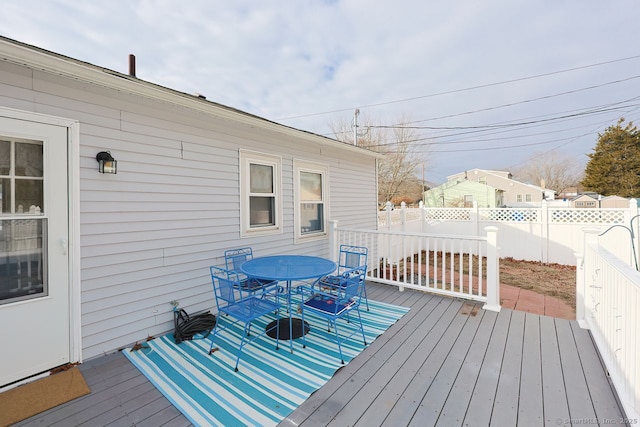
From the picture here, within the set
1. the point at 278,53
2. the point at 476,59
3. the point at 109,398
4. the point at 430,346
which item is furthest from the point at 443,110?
the point at 109,398

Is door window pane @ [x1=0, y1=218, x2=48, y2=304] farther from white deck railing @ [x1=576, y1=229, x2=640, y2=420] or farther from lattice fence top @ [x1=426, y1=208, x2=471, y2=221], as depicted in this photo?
lattice fence top @ [x1=426, y1=208, x2=471, y2=221]

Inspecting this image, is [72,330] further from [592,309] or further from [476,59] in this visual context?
[476,59]

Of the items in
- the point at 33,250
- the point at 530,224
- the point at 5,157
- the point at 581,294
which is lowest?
the point at 581,294

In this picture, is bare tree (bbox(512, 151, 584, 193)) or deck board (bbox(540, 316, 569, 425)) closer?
deck board (bbox(540, 316, 569, 425))

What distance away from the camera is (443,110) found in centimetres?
1326

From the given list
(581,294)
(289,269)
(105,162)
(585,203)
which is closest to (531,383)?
(581,294)

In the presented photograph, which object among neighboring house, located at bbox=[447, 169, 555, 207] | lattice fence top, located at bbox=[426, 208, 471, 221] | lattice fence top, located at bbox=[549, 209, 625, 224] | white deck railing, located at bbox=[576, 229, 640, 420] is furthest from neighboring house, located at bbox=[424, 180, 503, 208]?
white deck railing, located at bbox=[576, 229, 640, 420]

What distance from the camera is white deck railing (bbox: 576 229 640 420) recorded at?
1556 millimetres

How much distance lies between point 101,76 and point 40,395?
9.04 ft

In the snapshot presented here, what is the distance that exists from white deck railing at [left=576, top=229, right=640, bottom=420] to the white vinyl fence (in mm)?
4791

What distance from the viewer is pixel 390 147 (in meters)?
16.4

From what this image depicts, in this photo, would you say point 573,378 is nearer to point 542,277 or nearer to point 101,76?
point 101,76

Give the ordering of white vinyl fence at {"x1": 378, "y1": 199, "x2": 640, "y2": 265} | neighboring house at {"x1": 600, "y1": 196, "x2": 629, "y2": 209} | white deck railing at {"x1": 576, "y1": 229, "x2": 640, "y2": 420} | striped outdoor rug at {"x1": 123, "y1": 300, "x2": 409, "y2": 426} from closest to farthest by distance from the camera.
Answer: white deck railing at {"x1": 576, "y1": 229, "x2": 640, "y2": 420} < striped outdoor rug at {"x1": 123, "y1": 300, "x2": 409, "y2": 426} < white vinyl fence at {"x1": 378, "y1": 199, "x2": 640, "y2": 265} < neighboring house at {"x1": 600, "y1": 196, "x2": 629, "y2": 209}

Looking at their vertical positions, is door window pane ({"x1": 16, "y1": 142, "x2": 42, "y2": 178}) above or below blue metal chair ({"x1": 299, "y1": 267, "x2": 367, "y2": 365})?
above
